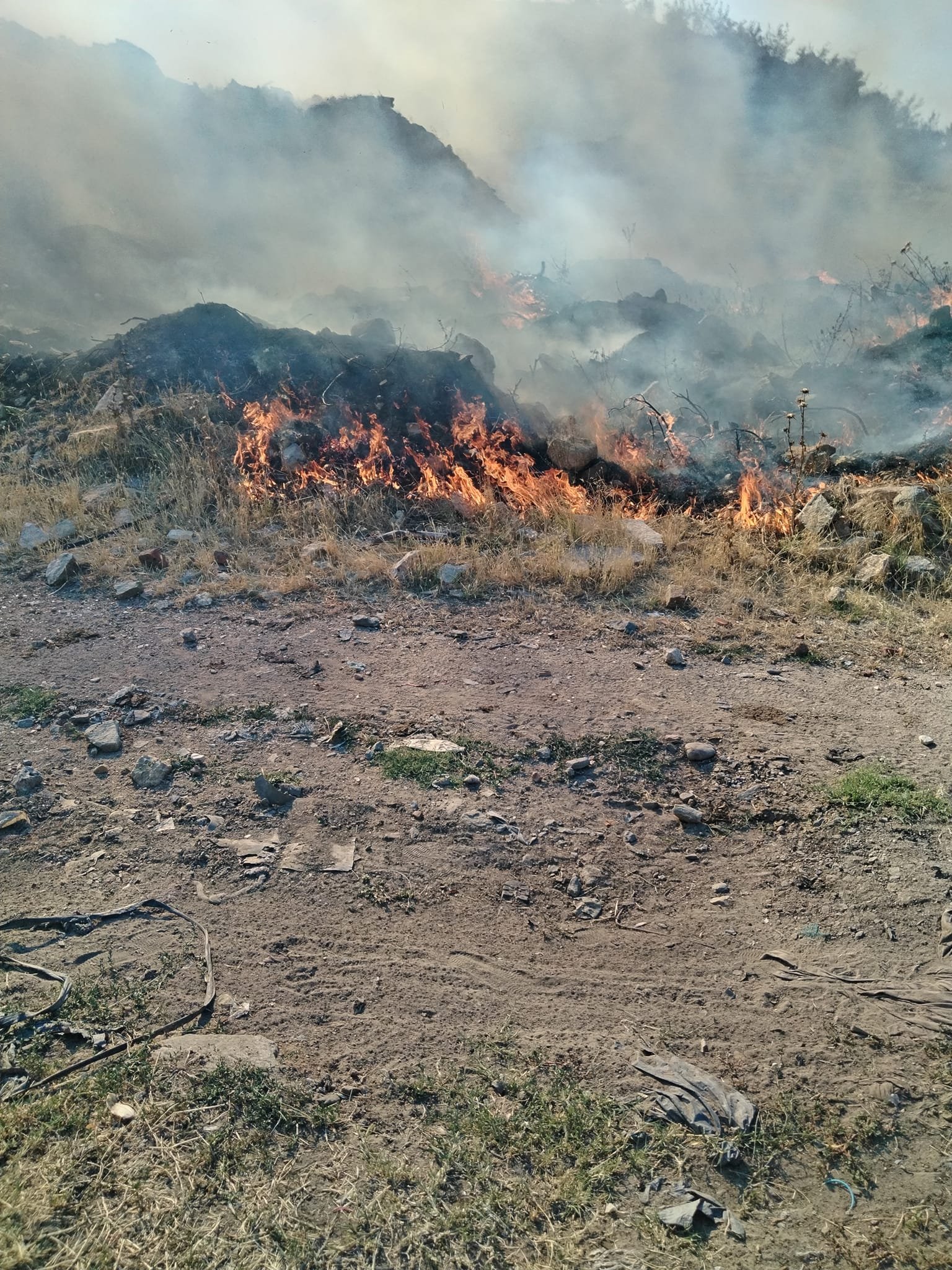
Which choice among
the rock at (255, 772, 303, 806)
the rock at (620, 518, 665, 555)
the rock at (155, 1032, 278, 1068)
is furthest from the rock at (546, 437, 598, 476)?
the rock at (155, 1032, 278, 1068)

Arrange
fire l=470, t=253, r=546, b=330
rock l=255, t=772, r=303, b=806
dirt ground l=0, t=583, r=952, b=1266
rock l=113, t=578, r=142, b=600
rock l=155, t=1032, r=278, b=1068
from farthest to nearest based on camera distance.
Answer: fire l=470, t=253, r=546, b=330, rock l=113, t=578, r=142, b=600, rock l=255, t=772, r=303, b=806, dirt ground l=0, t=583, r=952, b=1266, rock l=155, t=1032, r=278, b=1068

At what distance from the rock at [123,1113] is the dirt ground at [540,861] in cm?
42

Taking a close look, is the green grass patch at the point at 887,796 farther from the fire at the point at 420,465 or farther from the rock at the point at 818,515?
the fire at the point at 420,465

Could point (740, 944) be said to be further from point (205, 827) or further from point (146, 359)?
point (146, 359)

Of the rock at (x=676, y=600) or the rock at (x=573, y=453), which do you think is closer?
the rock at (x=676, y=600)

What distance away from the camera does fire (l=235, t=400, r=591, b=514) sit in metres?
8.08

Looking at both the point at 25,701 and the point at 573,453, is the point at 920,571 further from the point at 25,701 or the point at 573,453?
the point at 25,701

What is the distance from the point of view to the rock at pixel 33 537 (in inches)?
298

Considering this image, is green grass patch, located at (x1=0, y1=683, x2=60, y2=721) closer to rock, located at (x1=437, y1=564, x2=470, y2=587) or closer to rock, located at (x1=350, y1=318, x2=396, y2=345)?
rock, located at (x1=437, y1=564, x2=470, y2=587)

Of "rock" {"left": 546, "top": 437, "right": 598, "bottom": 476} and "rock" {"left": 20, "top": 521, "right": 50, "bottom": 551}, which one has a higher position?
"rock" {"left": 546, "top": 437, "right": 598, "bottom": 476}

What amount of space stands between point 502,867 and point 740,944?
1.07 metres

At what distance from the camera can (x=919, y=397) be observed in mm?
9211

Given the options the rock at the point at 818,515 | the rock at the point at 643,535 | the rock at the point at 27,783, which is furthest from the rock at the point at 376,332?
the rock at the point at 27,783

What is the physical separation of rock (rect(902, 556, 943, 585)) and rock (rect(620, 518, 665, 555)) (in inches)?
79.4
